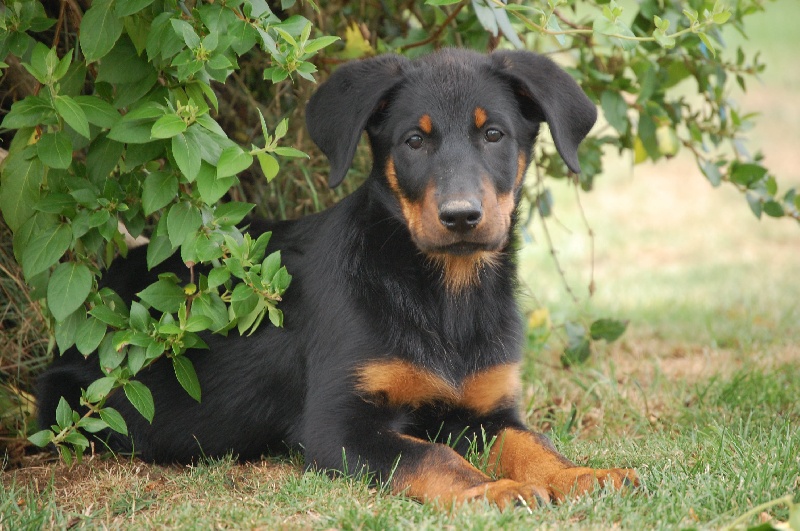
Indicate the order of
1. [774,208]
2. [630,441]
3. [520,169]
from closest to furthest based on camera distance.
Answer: [520,169], [630,441], [774,208]

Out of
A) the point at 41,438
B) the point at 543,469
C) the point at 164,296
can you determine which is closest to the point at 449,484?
the point at 543,469

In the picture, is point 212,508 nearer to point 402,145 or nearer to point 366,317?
point 366,317

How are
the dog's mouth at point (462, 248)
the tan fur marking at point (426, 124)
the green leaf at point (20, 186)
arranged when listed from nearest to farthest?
the green leaf at point (20, 186)
the dog's mouth at point (462, 248)
the tan fur marking at point (426, 124)

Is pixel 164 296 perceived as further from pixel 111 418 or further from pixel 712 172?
pixel 712 172

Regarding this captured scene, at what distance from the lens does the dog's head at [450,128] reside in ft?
10.1

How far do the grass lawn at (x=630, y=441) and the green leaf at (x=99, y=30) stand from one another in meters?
1.29

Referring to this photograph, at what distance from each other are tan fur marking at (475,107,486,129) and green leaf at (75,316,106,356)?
135 cm

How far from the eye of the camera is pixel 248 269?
10.2 feet

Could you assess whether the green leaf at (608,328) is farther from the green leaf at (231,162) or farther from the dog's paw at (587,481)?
the green leaf at (231,162)

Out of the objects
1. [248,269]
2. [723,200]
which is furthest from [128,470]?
[723,200]

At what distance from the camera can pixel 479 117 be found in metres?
3.21

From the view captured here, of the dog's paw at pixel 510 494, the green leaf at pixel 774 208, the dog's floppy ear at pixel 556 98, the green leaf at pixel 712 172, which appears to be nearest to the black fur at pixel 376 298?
the dog's floppy ear at pixel 556 98

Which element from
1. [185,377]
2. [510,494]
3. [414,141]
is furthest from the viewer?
[414,141]

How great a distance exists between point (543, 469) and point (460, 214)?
2.65 feet
